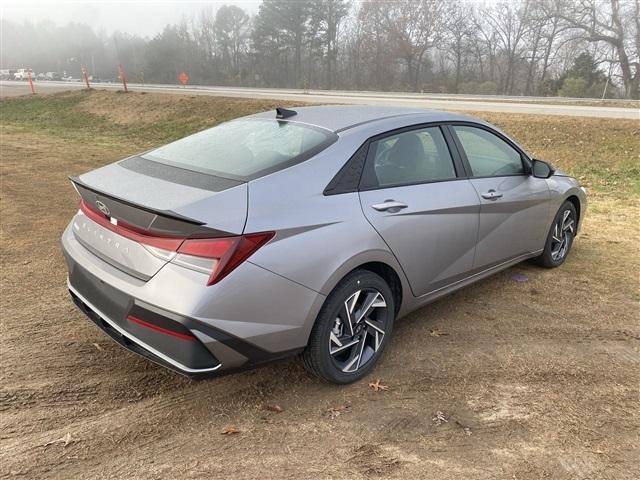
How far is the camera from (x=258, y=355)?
246cm

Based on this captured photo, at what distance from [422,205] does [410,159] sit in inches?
13.7

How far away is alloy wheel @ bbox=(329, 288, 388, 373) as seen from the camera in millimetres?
2824

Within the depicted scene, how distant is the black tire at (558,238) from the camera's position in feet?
15.3

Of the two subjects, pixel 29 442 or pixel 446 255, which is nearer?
pixel 29 442

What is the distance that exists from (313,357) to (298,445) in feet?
1.51

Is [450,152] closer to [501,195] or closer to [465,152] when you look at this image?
[465,152]

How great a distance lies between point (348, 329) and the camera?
2877 millimetres

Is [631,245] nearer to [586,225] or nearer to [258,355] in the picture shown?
[586,225]

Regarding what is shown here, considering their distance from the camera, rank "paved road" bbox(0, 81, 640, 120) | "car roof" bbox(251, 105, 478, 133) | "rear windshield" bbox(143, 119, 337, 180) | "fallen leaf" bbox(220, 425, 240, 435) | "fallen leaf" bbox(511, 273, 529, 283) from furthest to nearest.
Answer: "paved road" bbox(0, 81, 640, 120), "fallen leaf" bbox(511, 273, 529, 283), "car roof" bbox(251, 105, 478, 133), "rear windshield" bbox(143, 119, 337, 180), "fallen leaf" bbox(220, 425, 240, 435)

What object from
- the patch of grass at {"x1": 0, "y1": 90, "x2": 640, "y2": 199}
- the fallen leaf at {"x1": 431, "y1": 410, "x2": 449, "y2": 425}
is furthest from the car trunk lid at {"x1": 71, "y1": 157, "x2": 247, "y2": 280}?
the patch of grass at {"x1": 0, "y1": 90, "x2": 640, "y2": 199}

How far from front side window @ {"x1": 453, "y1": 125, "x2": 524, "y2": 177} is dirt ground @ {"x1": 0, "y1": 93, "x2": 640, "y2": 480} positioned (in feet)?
3.59

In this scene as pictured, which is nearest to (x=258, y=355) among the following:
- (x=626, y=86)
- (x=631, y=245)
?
(x=631, y=245)

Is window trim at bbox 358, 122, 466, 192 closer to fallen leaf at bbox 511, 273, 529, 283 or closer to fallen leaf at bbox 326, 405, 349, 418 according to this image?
fallen leaf at bbox 326, 405, 349, 418

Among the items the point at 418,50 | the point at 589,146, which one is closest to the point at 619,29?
the point at 418,50
